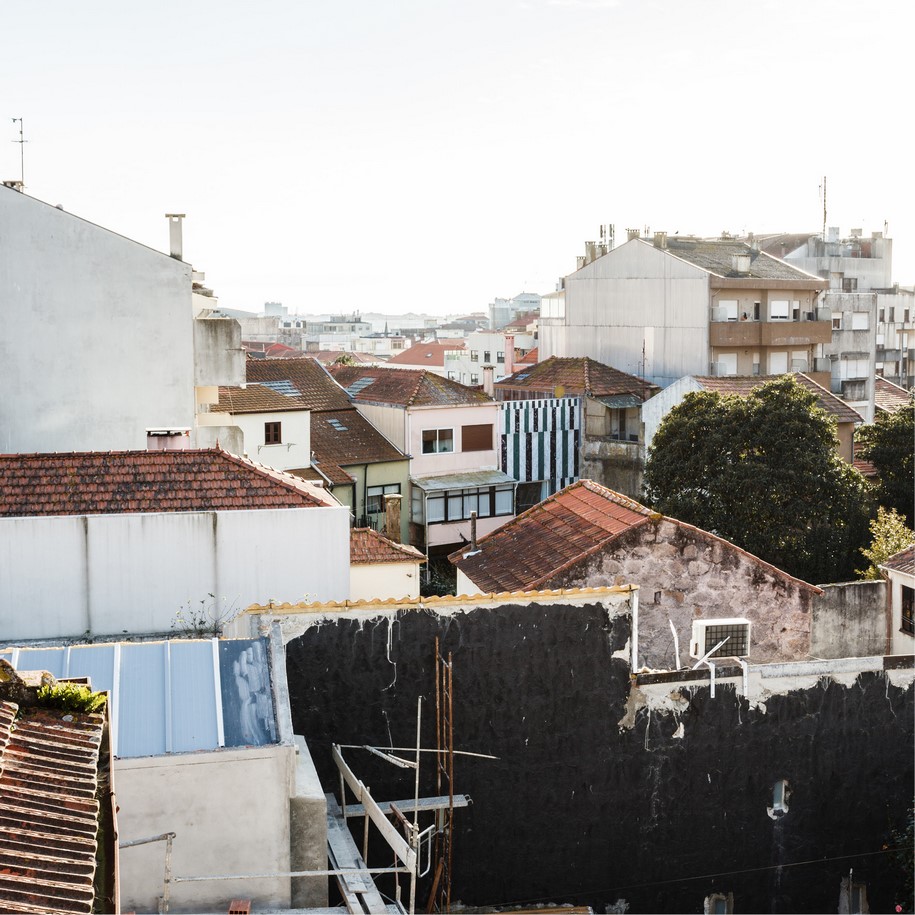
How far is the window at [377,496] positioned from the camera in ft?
147

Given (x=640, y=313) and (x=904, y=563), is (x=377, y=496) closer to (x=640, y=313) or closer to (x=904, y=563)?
(x=640, y=313)

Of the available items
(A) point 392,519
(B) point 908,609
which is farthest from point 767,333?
(B) point 908,609

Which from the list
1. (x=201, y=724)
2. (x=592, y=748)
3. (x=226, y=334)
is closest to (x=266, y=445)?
(x=226, y=334)

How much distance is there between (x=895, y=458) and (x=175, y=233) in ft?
79.2

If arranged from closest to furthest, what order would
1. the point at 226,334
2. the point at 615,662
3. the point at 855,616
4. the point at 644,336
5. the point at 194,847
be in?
the point at 194,847
the point at 615,662
the point at 855,616
the point at 226,334
the point at 644,336

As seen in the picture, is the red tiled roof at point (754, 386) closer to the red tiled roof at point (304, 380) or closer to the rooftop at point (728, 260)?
the rooftop at point (728, 260)

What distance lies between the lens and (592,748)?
15.9 metres

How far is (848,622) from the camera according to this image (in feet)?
78.0

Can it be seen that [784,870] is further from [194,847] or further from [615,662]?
[194,847]

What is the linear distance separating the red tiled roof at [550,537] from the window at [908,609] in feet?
21.1

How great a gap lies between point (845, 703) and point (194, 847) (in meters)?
9.67

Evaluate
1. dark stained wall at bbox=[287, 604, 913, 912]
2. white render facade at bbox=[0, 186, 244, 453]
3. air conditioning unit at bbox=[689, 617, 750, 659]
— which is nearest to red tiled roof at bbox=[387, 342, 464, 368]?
white render facade at bbox=[0, 186, 244, 453]

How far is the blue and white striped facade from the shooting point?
48.8 meters

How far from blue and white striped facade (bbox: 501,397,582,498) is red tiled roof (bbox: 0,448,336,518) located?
3055 cm
